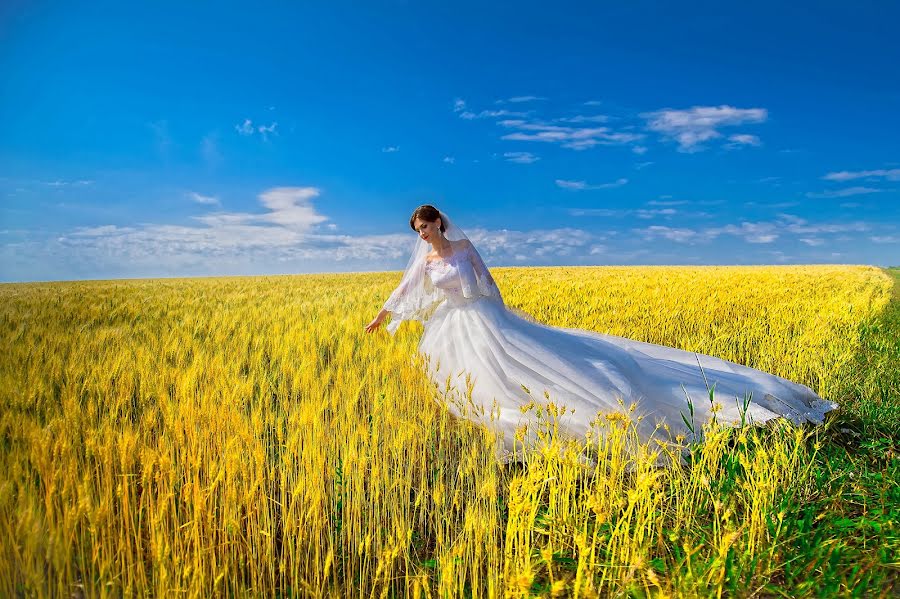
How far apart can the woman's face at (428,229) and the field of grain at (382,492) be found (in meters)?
0.97

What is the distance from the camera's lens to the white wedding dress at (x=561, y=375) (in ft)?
11.0

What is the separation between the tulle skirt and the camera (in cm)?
330

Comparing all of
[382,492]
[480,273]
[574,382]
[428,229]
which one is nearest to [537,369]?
[574,382]

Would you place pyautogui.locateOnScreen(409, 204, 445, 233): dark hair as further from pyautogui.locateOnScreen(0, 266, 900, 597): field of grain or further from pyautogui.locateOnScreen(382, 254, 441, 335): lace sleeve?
pyautogui.locateOnScreen(0, 266, 900, 597): field of grain

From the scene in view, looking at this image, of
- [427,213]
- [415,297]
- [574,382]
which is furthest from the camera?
[415,297]

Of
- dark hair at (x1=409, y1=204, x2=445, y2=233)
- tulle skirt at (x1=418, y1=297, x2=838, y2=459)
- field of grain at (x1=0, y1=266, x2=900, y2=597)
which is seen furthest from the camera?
dark hair at (x1=409, y1=204, x2=445, y2=233)

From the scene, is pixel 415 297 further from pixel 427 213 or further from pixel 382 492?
pixel 382 492

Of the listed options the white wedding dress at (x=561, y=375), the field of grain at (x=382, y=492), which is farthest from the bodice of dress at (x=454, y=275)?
the field of grain at (x=382, y=492)

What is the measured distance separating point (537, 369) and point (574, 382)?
290 millimetres

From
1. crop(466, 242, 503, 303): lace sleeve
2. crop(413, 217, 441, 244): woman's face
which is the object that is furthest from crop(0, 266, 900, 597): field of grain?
crop(413, 217, 441, 244): woman's face

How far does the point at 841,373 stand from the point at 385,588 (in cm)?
506

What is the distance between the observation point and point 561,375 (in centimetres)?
357

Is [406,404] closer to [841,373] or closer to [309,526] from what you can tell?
[309,526]

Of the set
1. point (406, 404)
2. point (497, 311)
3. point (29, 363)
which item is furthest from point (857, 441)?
point (29, 363)
